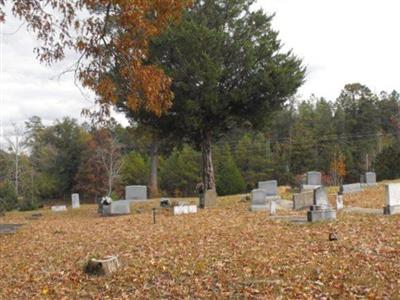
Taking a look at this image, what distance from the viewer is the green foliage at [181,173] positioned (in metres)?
57.2

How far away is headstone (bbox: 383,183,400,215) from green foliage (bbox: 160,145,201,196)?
42.6 metres

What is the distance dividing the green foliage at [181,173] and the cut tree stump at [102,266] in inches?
1870

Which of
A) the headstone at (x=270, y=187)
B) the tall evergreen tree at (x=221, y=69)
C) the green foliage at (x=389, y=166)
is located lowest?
the headstone at (x=270, y=187)

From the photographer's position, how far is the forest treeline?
4903cm

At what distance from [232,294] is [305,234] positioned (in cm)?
455

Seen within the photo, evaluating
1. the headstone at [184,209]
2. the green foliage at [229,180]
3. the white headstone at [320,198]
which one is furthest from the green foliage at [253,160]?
the white headstone at [320,198]

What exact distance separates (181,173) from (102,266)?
160 feet

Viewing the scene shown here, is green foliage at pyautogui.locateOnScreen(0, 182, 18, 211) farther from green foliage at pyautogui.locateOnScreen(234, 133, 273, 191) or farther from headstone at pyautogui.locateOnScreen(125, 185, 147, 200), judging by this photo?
green foliage at pyautogui.locateOnScreen(234, 133, 273, 191)

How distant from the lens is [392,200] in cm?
1431

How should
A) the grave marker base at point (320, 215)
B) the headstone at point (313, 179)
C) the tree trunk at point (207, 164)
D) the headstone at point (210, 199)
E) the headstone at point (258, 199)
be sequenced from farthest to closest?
the headstone at point (313, 179)
the tree trunk at point (207, 164)
the headstone at point (210, 199)
the headstone at point (258, 199)
the grave marker base at point (320, 215)

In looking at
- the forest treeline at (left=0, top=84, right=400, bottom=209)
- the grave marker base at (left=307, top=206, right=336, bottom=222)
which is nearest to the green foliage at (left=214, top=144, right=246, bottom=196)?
the forest treeline at (left=0, top=84, right=400, bottom=209)

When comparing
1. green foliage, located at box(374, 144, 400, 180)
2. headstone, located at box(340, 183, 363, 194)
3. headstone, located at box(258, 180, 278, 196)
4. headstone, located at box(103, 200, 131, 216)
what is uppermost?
green foliage, located at box(374, 144, 400, 180)

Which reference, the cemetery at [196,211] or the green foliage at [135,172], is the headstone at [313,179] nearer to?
the cemetery at [196,211]

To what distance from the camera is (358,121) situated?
68.8 meters
